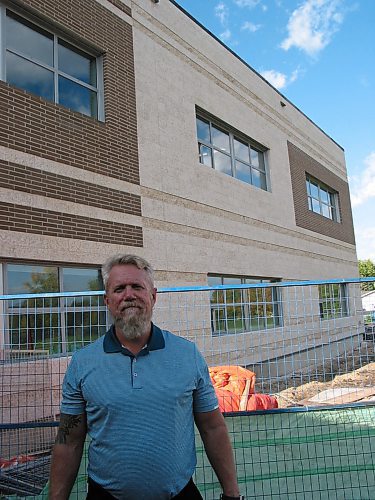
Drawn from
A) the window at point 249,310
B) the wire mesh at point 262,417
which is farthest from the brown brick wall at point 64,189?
the window at point 249,310

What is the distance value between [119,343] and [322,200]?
18689mm

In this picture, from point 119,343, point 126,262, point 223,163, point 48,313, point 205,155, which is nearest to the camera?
point 119,343

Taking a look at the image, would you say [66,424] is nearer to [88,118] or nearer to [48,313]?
[48,313]

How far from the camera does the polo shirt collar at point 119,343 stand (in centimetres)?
236

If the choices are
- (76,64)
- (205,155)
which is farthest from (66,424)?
(205,155)

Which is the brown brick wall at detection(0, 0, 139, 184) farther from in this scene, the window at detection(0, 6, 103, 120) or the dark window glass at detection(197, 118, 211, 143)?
the dark window glass at detection(197, 118, 211, 143)

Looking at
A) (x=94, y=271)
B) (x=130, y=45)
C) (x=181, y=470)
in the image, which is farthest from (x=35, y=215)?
(x=181, y=470)

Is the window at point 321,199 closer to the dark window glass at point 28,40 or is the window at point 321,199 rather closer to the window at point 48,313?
the dark window glass at point 28,40

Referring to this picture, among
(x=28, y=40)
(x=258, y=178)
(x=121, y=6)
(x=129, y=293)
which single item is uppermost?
(x=121, y=6)

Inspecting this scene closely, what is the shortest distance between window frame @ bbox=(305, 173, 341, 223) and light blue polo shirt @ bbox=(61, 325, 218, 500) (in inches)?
643

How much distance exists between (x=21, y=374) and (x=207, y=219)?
6.70 meters

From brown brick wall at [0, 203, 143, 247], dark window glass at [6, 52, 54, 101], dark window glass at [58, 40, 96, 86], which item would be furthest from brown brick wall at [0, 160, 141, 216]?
dark window glass at [58, 40, 96, 86]

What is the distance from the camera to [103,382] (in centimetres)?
224

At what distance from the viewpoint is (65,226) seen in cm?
793
